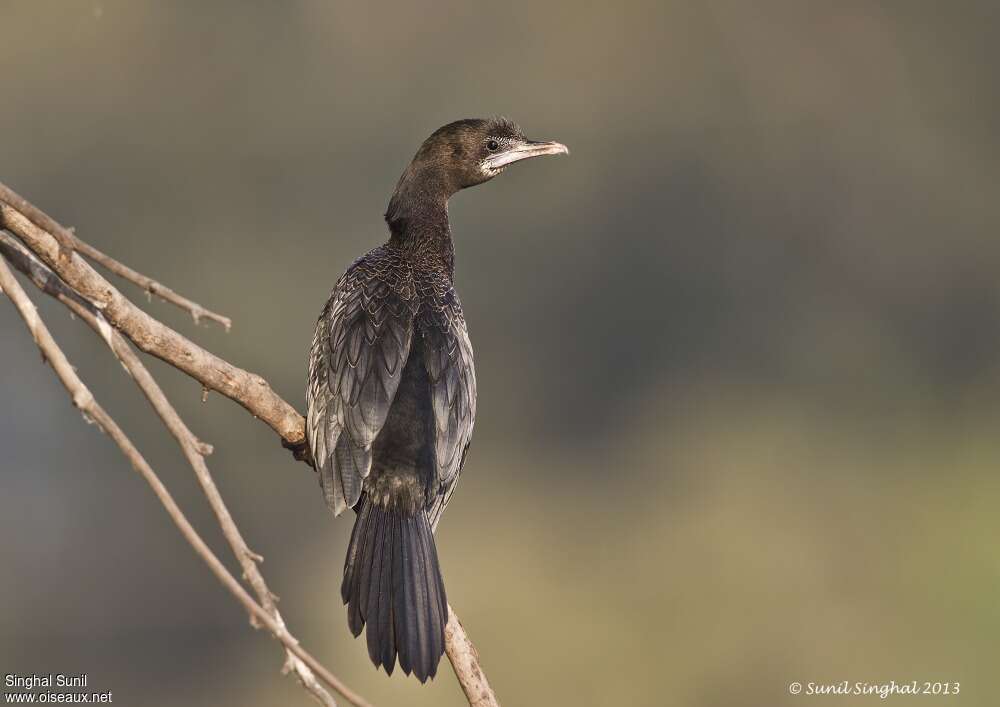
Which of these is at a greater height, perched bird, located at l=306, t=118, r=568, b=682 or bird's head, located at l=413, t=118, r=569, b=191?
bird's head, located at l=413, t=118, r=569, b=191

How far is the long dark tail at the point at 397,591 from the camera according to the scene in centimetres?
416

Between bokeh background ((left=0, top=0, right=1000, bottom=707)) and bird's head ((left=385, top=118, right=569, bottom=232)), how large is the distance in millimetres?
7917

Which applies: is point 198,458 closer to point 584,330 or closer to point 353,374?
point 353,374

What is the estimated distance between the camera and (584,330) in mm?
19281

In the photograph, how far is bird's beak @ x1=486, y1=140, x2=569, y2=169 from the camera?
20.0 ft

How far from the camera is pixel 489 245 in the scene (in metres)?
19.5

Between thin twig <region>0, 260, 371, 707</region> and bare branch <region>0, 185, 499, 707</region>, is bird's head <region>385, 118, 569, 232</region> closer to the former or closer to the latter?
bare branch <region>0, 185, 499, 707</region>

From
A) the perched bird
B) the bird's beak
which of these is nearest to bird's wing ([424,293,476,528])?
the perched bird

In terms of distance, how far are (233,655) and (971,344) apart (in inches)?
440

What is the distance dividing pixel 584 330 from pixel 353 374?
14.4m

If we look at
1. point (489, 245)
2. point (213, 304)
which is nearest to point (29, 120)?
point (213, 304)

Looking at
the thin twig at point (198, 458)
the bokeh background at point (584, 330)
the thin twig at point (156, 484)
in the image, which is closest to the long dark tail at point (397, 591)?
the thin twig at point (198, 458)

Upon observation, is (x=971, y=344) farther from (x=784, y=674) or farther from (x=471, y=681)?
(x=471, y=681)

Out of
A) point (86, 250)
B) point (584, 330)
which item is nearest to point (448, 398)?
point (86, 250)
